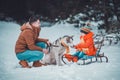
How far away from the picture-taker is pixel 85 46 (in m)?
5.86

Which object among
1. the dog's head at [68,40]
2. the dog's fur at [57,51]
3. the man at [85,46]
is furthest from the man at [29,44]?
the man at [85,46]

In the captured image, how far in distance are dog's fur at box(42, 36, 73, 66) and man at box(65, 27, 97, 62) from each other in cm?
22

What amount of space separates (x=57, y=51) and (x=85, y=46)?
0.50 m

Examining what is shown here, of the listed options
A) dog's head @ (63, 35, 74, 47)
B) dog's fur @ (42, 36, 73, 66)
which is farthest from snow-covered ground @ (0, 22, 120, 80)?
dog's head @ (63, 35, 74, 47)

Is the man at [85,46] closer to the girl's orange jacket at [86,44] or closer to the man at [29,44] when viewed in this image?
the girl's orange jacket at [86,44]

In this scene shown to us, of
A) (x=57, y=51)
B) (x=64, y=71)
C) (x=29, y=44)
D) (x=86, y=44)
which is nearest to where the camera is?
(x=64, y=71)

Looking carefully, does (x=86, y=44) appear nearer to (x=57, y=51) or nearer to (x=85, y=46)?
(x=85, y=46)

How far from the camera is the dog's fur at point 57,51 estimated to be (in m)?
5.62

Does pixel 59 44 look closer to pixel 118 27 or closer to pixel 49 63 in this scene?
pixel 49 63

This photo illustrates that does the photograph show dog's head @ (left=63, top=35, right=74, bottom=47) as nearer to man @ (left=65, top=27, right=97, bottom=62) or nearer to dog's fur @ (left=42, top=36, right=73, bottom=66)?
dog's fur @ (left=42, top=36, right=73, bottom=66)

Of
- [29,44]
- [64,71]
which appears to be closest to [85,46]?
[64,71]

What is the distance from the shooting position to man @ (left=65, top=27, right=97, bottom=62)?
5.85m

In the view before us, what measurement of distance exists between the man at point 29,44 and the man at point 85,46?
55 centimetres

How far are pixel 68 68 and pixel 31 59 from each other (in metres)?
0.66
